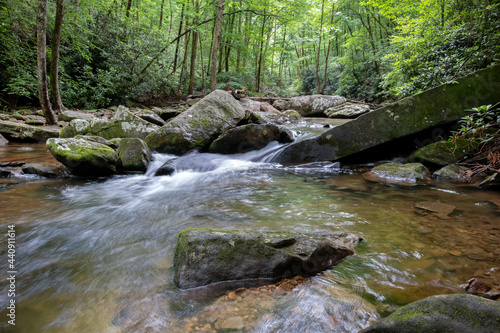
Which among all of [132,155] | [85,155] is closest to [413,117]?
[132,155]

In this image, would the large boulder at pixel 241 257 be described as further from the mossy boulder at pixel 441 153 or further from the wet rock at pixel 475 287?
the mossy boulder at pixel 441 153

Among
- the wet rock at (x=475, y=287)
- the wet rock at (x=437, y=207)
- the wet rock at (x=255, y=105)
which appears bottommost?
the wet rock at (x=475, y=287)

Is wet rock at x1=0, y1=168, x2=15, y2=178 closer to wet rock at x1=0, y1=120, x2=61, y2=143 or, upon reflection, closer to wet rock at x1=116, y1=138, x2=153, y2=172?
wet rock at x1=116, y1=138, x2=153, y2=172

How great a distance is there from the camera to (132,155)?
655cm

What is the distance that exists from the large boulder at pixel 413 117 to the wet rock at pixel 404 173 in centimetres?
68

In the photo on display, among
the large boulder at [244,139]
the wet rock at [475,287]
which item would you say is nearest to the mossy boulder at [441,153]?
the wet rock at [475,287]

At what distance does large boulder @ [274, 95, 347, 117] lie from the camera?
1878cm

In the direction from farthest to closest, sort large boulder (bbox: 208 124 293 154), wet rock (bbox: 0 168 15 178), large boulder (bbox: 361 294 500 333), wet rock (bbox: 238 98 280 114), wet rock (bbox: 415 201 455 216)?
wet rock (bbox: 238 98 280 114) → large boulder (bbox: 208 124 293 154) → wet rock (bbox: 0 168 15 178) → wet rock (bbox: 415 201 455 216) → large boulder (bbox: 361 294 500 333)

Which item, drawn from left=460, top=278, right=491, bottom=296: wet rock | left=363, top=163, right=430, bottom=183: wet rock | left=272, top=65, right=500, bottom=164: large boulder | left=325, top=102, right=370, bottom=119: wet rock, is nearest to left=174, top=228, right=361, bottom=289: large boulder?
left=460, top=278, right=491, bottom=296: wet rock

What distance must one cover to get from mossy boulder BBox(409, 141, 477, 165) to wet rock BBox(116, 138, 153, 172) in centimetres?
663

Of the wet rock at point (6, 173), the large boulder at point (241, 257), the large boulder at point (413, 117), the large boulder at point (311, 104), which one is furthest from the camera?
the large boulder at point (311, 104)

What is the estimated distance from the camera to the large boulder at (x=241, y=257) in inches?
83.7

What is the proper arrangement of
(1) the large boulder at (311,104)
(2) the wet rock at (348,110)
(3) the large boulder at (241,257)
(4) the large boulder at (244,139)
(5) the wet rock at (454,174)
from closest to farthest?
(3) the large boulder at (241,257) → (5) the wet rock at (454,174) → (4) the large boulder at (244,139) → (2) the wet rock at (348,110) → (1) the large boulder at (311,104)

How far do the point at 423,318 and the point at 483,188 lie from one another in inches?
171
